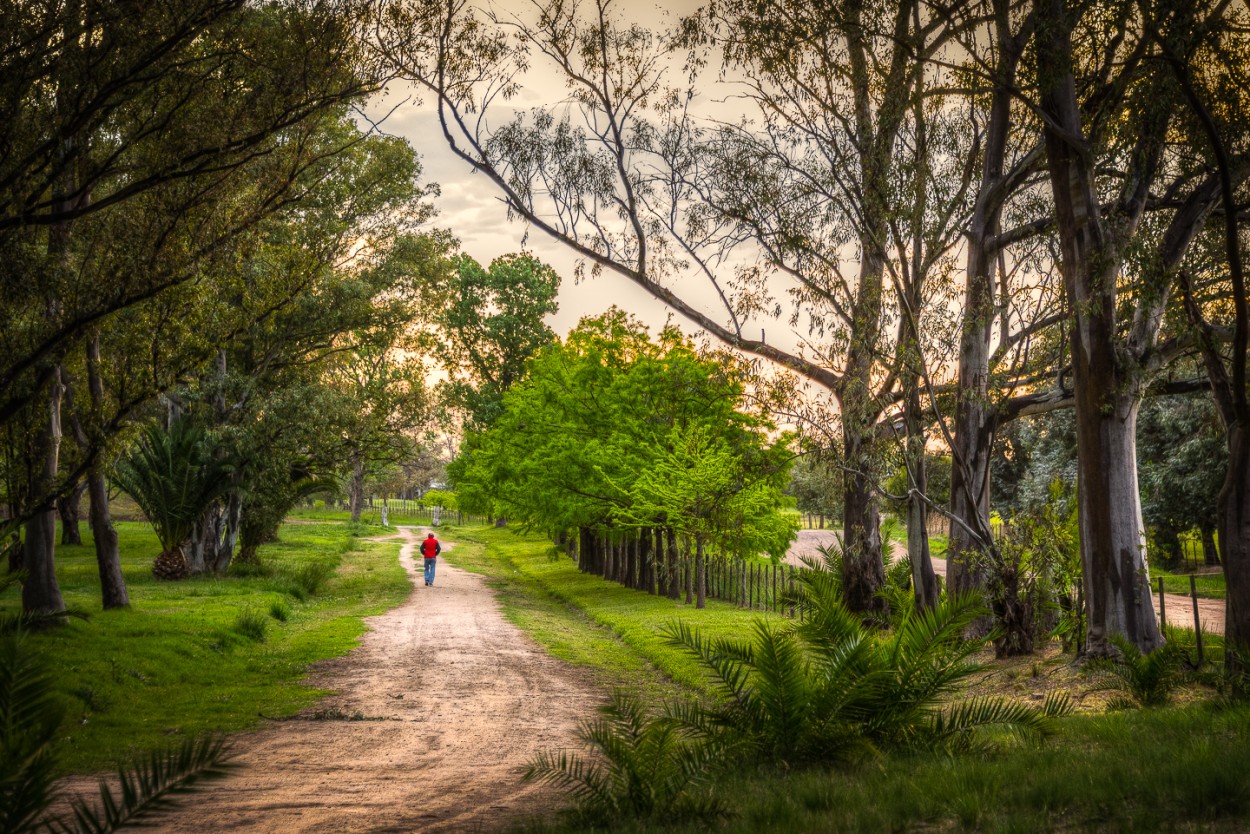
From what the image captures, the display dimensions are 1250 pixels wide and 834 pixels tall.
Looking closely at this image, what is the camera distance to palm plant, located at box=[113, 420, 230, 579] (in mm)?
25312

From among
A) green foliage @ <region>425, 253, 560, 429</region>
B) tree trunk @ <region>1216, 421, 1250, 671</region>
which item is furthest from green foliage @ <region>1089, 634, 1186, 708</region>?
green foliage @ <region>425, 253, 560, 429</region>

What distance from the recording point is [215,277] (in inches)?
731

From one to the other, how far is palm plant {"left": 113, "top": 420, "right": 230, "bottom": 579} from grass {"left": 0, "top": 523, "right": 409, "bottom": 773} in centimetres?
119

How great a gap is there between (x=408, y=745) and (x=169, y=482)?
62.2ft

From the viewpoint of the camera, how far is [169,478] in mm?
25438

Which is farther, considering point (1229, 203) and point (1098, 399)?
point (1098, 399)

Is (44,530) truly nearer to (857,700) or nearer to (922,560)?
(857,700)

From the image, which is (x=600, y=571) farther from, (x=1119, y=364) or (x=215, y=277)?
(x=1119, y=364)

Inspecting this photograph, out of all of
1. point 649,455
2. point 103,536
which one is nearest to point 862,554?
point 649,455

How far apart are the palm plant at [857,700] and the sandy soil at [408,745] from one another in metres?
1.81

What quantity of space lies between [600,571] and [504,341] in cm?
2113

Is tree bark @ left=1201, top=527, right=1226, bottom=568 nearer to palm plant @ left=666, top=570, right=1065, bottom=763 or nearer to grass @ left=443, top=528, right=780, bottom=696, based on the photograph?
grass @ left=443, top=528, right=780, bottom=696

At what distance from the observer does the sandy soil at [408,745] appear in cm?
676

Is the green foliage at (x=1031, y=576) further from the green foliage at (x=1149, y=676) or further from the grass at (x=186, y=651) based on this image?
the grass at (x=186, y=651)
